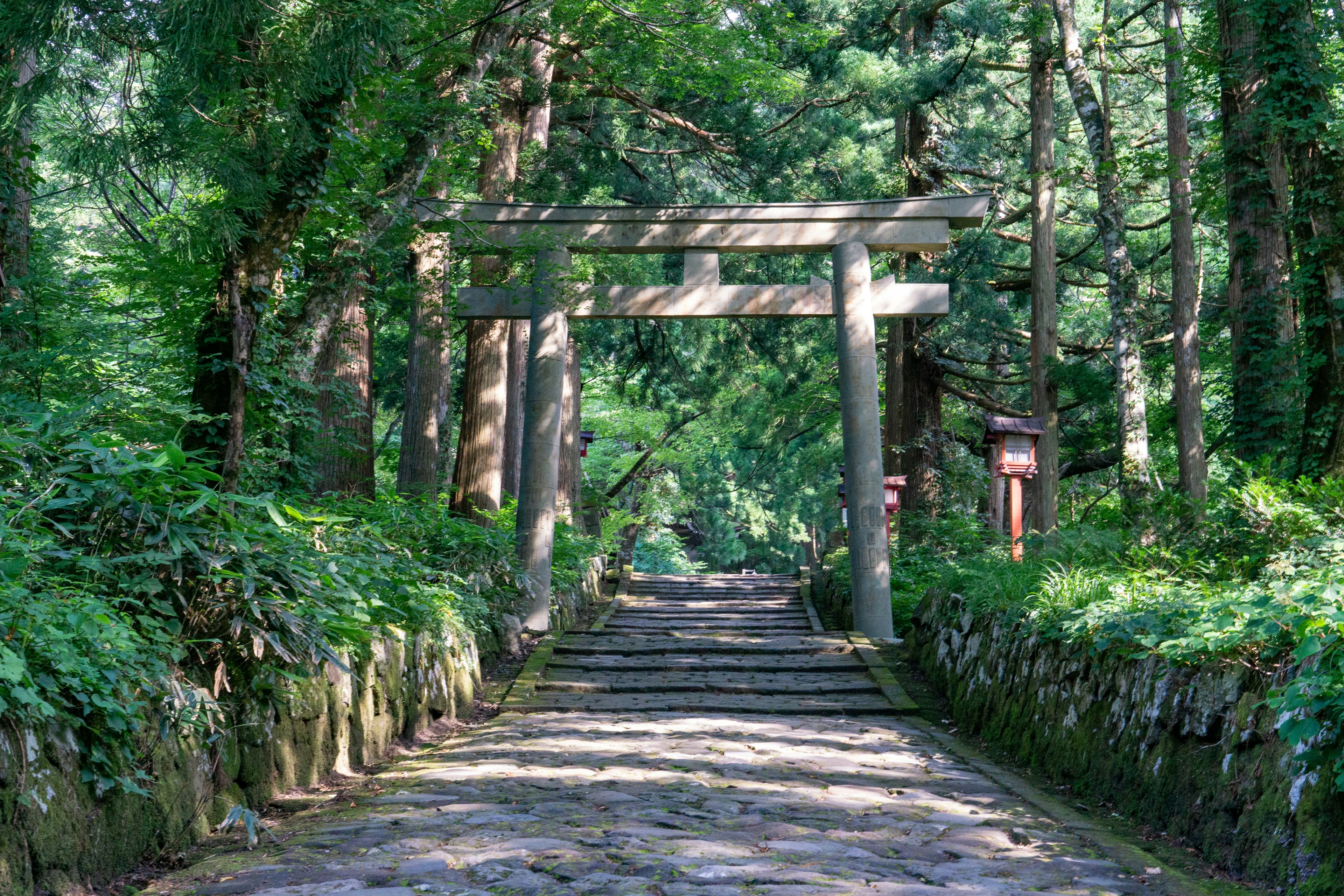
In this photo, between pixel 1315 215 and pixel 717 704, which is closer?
pixel 1315 215

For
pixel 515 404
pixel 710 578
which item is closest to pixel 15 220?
pixel 515 404

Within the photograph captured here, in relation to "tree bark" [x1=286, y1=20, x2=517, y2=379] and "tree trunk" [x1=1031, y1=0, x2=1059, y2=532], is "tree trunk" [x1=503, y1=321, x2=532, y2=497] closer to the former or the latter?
"tree bark" [x1=286, y1=20, x2=517, y2=379]

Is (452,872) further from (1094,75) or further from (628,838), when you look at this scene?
(1094,75)

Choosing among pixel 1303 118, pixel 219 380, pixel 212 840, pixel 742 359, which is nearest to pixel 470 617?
pixel 219 380

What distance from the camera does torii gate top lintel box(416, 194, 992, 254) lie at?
35.7 ft

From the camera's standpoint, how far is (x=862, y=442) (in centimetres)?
1081

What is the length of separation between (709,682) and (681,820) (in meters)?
4.44

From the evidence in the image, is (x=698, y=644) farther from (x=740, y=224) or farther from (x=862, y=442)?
(x=740, y=224)

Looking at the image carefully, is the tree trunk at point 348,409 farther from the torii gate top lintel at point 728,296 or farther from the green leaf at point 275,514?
the green leaf at point 275,514

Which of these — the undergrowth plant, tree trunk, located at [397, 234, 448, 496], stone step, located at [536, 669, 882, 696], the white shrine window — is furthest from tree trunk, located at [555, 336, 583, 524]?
the undergrowth plant

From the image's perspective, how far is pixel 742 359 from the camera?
18953mm

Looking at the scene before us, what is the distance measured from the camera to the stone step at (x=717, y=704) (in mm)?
7742

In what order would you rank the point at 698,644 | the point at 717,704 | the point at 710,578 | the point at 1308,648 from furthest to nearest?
the point at 710,578
the point at 698,644
the point at 717,704
the point at 1308,648

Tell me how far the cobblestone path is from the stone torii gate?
305cm
